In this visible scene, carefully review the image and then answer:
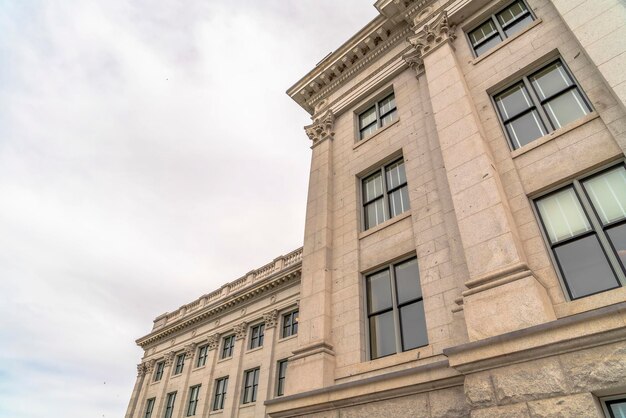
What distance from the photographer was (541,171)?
29.6 feet

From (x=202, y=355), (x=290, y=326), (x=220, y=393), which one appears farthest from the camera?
(x=202, y=355)

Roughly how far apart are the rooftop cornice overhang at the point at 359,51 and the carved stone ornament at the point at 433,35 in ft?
4.70

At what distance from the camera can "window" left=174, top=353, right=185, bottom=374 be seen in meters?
36.0

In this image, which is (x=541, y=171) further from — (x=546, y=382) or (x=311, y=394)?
(x=311, y=394)

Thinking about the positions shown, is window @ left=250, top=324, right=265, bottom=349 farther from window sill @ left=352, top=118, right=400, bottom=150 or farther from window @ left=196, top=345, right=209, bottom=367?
window sill @ left=352, top=118, right=400, bottom=150

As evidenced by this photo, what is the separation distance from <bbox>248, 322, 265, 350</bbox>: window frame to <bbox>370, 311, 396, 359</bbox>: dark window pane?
19939mm

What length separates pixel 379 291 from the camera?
11.3 m

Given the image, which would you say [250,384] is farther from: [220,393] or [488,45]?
[488,45]

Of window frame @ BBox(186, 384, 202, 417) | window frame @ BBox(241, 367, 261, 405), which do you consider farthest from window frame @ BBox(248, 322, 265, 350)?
window frame @ BBox(186, 384, 202, 417)

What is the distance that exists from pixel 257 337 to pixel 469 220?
24.5 meters

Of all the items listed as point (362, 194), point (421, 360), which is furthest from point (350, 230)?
point (421, 360)

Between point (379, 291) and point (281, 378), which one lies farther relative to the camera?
point (281, 378)

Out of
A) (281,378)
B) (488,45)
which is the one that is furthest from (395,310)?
(281,378)

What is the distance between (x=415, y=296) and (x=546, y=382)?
4340 mm
